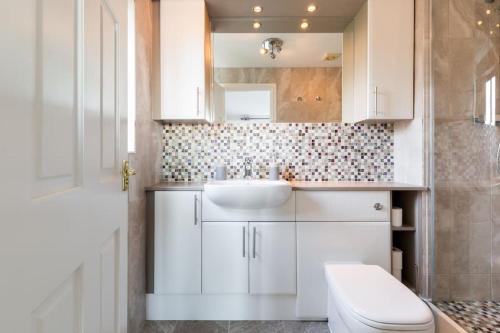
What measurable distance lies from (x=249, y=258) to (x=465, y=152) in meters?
1.51

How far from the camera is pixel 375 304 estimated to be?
119cm

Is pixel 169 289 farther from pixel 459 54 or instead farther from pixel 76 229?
pixel 459 54

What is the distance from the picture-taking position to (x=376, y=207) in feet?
5.77

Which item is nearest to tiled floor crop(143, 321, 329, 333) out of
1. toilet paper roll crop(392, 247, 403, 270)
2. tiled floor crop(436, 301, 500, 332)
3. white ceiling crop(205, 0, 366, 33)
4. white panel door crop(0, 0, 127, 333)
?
toilet paper roll crop(392, 247, 403, 270)

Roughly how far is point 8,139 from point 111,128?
0.50 metres

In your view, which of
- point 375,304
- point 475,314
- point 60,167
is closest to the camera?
point 60,167

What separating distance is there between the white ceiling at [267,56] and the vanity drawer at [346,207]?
1063 mm

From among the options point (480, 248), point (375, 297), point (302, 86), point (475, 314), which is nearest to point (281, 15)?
point (302, 86)

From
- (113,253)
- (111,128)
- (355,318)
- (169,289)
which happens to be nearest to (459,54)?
(355,318)

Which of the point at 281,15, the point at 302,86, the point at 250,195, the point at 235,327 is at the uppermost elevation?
the point at 281,15

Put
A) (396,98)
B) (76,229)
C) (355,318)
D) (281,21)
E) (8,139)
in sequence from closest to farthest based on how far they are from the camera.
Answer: (8,139) → (76,229) → (355,318) → (396,98) → (281,21)

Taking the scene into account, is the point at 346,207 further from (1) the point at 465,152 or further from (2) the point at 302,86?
(2) the point at 302,86

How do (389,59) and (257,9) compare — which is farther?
(257,9)

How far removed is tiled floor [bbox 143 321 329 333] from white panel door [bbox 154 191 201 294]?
211mm
